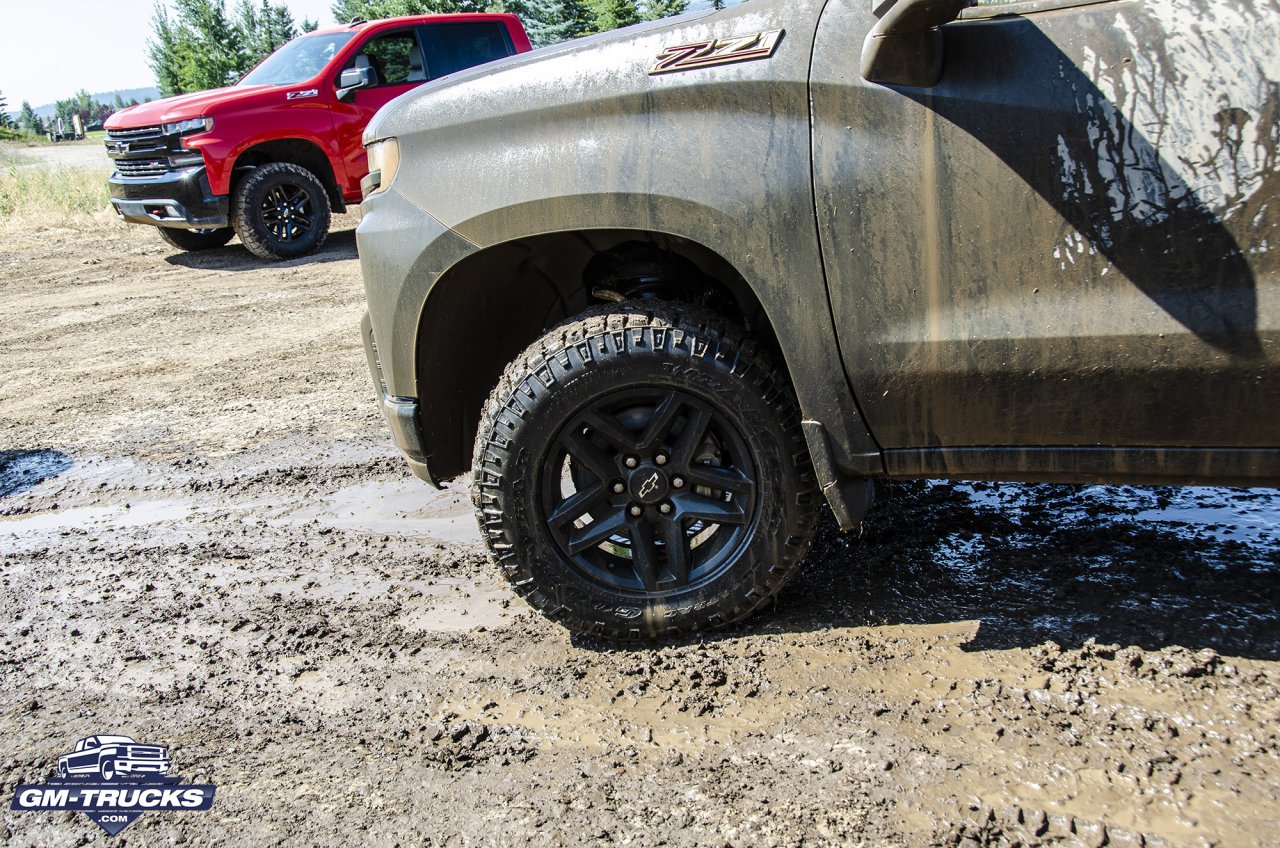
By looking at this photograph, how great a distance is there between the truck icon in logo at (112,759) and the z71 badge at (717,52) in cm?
214

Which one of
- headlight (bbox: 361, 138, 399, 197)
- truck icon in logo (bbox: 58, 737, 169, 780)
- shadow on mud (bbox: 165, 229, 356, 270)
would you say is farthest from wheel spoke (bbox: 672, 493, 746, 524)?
shadow on mud (bbox: 165, 229, 356, 270)

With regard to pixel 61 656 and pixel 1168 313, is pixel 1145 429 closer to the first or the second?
pixel 1168 313

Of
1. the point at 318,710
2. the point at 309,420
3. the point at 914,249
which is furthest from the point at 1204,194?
the point at 309,420

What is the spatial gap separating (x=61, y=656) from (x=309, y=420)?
2.44 m

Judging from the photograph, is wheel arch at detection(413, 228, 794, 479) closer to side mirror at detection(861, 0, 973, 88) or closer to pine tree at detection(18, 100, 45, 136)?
side mirror at detection(861, 0, 973, 88)

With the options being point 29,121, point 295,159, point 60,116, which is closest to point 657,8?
point 295,159

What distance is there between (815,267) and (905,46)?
1.74 ft

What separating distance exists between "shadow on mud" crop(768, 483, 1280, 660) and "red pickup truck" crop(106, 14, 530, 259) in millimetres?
8370

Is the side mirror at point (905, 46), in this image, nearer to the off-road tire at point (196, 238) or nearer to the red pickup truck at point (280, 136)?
the red pickup truck at point (280, 136)

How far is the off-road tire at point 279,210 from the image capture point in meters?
10.5

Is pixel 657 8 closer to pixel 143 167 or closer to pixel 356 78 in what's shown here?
pixel 356 78

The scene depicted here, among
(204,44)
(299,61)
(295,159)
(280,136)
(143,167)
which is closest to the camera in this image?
(280,136)

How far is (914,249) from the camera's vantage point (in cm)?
242

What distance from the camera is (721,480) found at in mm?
2834
